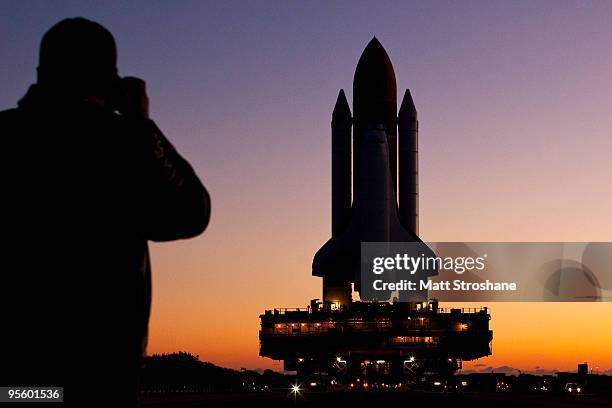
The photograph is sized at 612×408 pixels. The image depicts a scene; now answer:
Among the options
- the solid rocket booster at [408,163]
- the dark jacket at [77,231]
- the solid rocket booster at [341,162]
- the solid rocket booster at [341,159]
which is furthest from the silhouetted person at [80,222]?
the solid rocket booster at [408,163]

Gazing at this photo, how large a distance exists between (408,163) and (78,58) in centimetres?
11203

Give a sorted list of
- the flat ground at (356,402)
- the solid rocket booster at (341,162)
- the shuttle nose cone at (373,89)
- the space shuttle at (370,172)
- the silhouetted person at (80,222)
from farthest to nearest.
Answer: the solid rocket booster at (341,162)
the shuttle nose cone at (373,89)
the space shuttle at (370,172)
the flat ground at (356,402)
the silhouetted person at (80,222)

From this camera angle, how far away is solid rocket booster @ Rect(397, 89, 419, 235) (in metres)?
114

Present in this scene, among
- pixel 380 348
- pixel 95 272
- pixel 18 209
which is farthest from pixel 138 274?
pixel 380 348

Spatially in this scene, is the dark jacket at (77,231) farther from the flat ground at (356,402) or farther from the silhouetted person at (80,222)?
the flat ground at (356,402)

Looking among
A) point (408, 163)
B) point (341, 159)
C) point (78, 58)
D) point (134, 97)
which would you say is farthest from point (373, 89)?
point (78, 58)

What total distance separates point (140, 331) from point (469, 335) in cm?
12055

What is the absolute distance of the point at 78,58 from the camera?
2914mm

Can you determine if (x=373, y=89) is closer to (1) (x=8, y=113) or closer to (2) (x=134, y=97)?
(2) (x=134, y=97)

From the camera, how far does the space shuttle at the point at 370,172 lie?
104 metres

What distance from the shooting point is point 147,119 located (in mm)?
2857

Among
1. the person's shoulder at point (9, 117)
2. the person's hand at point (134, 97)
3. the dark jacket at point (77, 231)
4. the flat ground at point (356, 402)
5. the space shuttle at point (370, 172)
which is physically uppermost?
the space shuttle at point (370, 172)

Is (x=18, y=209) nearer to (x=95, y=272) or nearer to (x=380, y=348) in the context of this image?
(x=95, y=272)

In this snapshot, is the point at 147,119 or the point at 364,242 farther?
the point at 364,242
